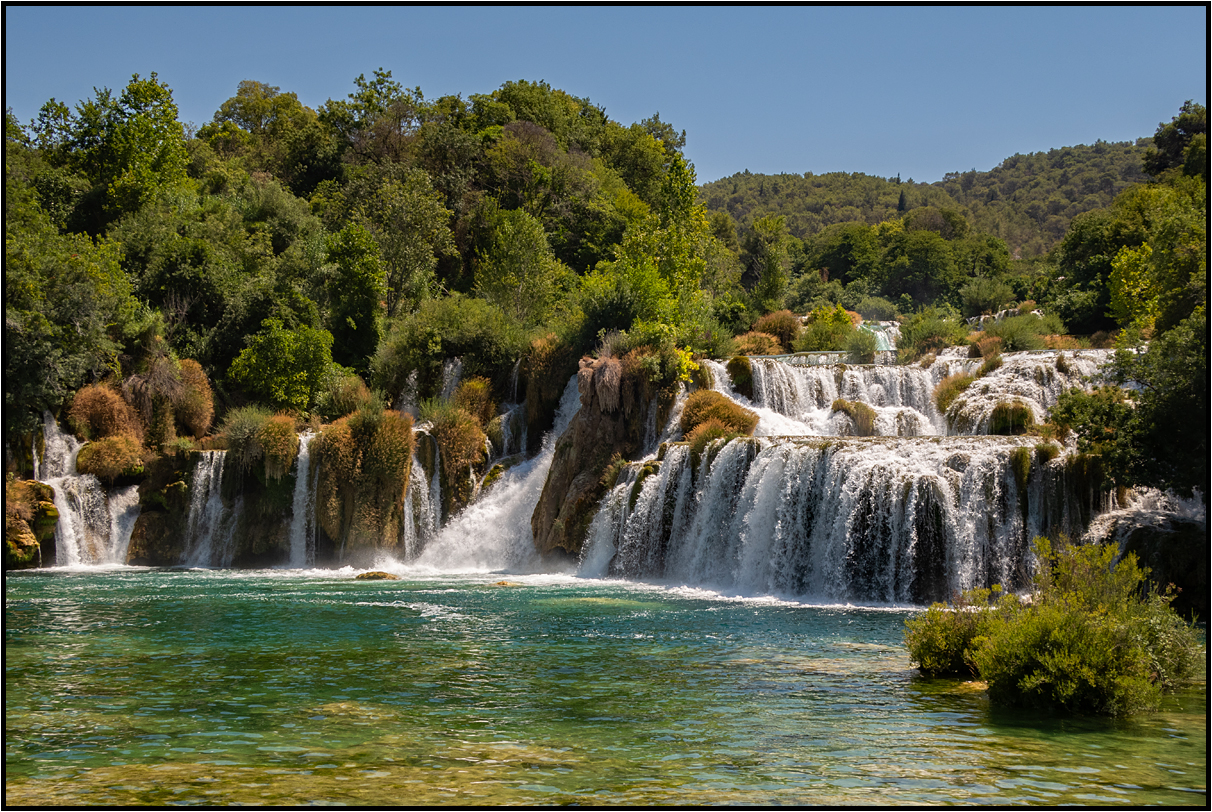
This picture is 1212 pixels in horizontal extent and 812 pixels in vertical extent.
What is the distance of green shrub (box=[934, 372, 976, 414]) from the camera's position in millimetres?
29062

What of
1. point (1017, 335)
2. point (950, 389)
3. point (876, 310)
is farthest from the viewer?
point (876, 310)

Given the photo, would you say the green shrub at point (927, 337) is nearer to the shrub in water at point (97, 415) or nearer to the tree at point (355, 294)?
the tree at point (355, 294)

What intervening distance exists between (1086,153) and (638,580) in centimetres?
14928

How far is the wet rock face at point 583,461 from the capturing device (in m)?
28.7

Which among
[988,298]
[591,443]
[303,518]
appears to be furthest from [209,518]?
[988,298]

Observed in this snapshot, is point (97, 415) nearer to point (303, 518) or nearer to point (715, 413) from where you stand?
point (303, 518)

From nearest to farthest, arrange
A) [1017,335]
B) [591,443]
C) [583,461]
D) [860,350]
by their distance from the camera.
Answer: [583,461], [591,443], [1017,335], [860,350]

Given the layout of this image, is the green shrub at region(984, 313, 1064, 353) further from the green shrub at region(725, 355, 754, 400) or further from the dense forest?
the green shrub at region(725, 355, 754, 400)

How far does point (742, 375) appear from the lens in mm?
32062

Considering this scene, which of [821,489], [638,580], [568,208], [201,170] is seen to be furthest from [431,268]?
[821,489]

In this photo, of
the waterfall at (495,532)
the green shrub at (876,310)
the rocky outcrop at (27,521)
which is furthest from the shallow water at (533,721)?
the green shrub at (876,310)

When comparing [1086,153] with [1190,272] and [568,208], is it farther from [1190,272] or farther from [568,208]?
[1190,272]

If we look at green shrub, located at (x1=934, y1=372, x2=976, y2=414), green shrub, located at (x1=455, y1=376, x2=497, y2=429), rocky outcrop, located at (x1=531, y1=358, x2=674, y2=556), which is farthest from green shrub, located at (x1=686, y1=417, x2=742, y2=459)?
green shrub, located at (x1=455, y1=376, x2=497, y2=429)

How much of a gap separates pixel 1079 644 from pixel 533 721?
601 cm
